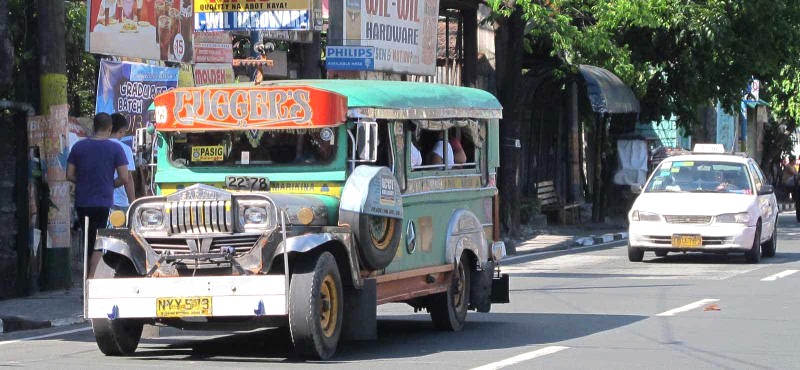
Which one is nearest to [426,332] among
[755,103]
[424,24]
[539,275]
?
[539,275]

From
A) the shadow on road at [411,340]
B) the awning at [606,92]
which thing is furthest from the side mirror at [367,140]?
the awning at [606,92]

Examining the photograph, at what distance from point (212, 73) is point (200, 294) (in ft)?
30.4

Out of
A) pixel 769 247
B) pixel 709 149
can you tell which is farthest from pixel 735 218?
pixel 709 149

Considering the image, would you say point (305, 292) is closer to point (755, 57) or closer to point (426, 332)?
point (426, 332)

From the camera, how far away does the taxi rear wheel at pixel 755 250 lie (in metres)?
20.0

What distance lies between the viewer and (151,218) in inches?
379

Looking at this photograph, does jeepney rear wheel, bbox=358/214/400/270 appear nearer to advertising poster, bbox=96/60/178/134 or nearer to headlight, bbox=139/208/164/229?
headlight, bbox=139/208/164/229

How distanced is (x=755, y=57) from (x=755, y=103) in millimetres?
16611

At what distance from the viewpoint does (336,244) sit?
9.80m

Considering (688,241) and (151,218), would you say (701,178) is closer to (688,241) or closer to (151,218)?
(688,241)

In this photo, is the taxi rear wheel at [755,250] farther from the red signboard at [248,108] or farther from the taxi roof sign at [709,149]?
the red signboard at [248,108]

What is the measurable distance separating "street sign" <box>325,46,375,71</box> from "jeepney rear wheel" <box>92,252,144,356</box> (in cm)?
889

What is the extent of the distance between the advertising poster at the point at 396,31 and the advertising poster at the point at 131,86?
3185mm

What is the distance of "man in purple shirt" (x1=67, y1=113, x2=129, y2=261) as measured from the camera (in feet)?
42.7
